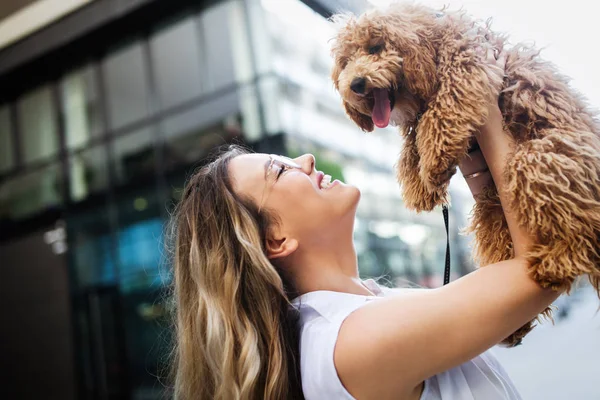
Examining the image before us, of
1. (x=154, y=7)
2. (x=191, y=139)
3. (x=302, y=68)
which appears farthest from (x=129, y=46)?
(x=302, y=68)

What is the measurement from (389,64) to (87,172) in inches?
236

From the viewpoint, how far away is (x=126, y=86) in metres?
5.77

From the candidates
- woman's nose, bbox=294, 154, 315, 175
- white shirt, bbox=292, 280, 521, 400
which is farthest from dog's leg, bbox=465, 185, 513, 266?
woman's nose, bbox=294, 154, 315, 175

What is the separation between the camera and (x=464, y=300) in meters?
0.73

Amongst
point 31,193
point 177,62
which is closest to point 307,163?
point 177,62

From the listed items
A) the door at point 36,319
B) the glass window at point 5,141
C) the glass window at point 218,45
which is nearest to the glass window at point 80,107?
the glass window at point 5,141

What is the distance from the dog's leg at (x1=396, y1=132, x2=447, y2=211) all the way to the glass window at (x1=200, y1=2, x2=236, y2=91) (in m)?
4.18

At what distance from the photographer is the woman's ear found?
0.98m

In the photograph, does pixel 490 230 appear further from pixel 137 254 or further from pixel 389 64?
pixel 137 254

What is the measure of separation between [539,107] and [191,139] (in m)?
4.71

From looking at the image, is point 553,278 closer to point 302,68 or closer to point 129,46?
point 302,68

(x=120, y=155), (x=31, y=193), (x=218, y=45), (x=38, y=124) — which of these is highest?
(x=38, y=124)

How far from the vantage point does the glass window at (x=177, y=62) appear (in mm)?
5125

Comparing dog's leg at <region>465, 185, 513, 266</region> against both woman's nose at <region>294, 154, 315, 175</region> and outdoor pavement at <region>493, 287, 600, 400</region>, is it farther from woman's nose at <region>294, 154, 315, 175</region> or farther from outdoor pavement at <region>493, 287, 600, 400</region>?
outdoor pavement at <region>493, 287, 600, 400</region>
